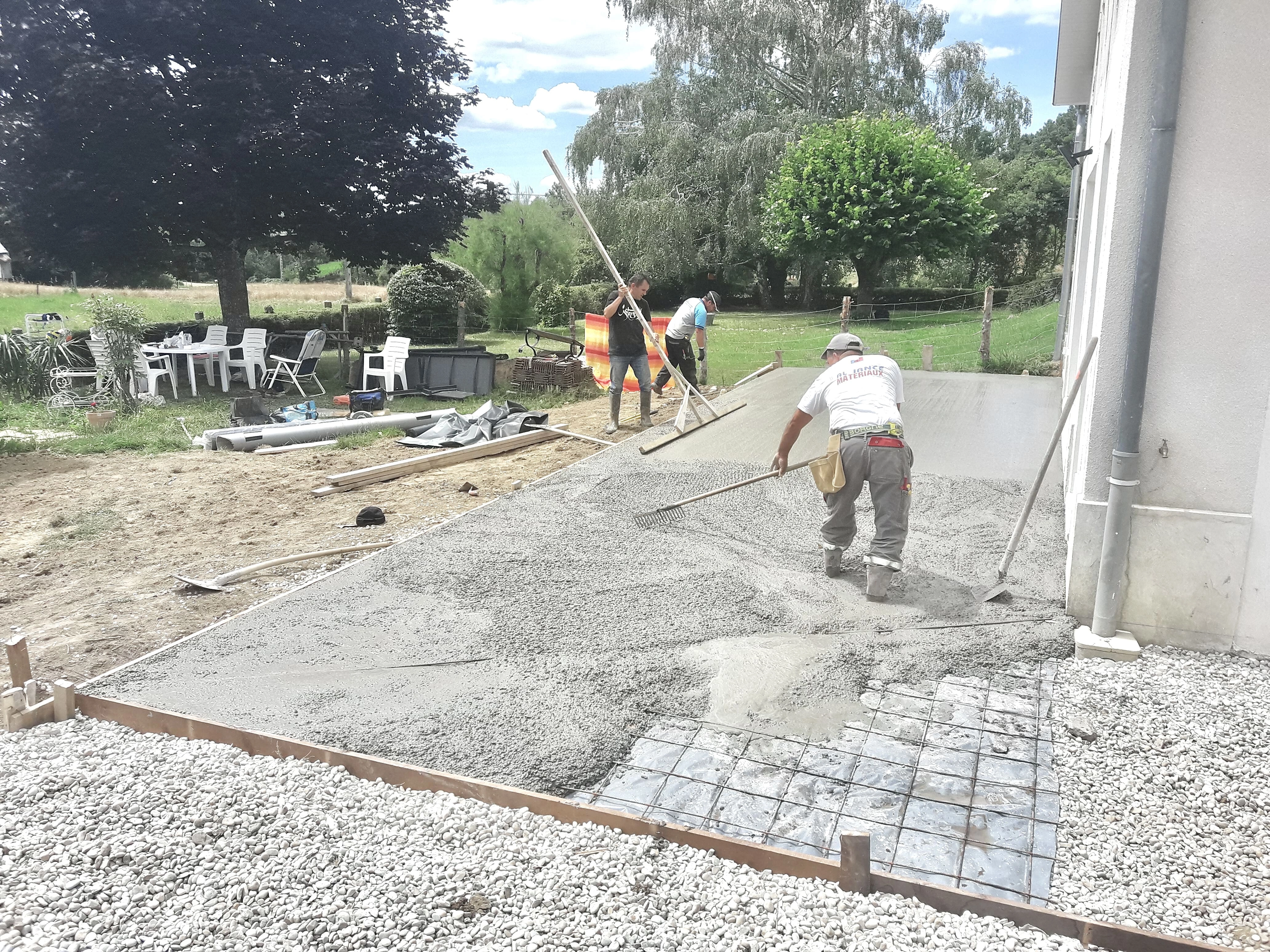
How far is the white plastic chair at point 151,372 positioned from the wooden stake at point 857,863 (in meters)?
11.3

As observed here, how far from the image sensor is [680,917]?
89.3 inches

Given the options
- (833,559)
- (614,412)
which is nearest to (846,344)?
(833,559)

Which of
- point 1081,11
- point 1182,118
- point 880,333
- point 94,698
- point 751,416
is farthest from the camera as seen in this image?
point 880,333

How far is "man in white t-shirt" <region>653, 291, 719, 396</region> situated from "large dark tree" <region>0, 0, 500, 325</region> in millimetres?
7080

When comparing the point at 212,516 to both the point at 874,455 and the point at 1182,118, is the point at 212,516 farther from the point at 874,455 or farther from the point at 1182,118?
the point at 1182,118

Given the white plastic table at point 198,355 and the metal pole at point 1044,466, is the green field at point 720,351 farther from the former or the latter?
the metal pole at point 1044,466

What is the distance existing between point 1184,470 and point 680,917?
2.95 meters

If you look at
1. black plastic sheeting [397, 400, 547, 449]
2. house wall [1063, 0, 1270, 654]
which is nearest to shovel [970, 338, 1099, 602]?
house wall [1063, 0, 1270, 654]

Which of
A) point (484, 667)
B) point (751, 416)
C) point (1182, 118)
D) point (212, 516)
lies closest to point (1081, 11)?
point (751, 416)

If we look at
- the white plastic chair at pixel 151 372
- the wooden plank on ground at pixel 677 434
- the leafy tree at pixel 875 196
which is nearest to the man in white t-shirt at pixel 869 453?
the wooden plank on ground at pixel 677 434

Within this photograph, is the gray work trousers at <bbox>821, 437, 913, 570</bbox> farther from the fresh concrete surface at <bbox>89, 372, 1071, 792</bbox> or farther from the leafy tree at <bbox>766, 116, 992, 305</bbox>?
the leafy tree at <bbox>766, 116, 992, 305</bbox>

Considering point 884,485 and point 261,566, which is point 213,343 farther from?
point 884,485

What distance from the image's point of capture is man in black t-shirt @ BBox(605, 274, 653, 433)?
8.42m

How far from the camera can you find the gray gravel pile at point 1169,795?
2.34 meters
